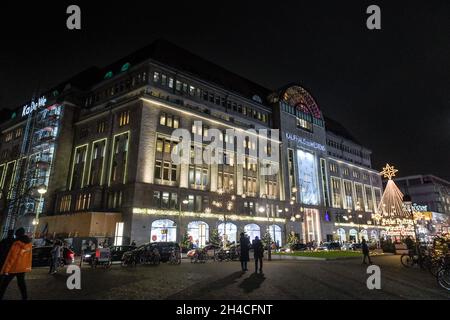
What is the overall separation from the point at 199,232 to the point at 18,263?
35309 mm

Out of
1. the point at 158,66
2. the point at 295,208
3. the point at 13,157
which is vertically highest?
the point at 158,66

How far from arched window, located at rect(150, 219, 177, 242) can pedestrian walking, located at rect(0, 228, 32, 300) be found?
29830mm

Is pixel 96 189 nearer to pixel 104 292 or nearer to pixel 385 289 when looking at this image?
pixel 104 292

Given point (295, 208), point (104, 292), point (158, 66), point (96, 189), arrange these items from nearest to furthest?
point (104, 292)
point (96, 189)
point (158, 66)
point (295, 208)

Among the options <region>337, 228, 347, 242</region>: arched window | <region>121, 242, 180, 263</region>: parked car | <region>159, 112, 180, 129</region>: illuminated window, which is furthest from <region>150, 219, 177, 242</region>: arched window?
<region>337, 228, 347, 242</region>: arched window

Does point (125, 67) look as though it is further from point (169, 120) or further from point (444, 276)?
point (444, 276)

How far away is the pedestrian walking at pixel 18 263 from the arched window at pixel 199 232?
33308 mm

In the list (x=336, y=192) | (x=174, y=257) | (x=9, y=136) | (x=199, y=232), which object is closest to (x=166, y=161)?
(x=199, y=232)

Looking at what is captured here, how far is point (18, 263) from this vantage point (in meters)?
8.79

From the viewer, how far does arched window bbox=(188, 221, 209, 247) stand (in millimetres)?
42094
